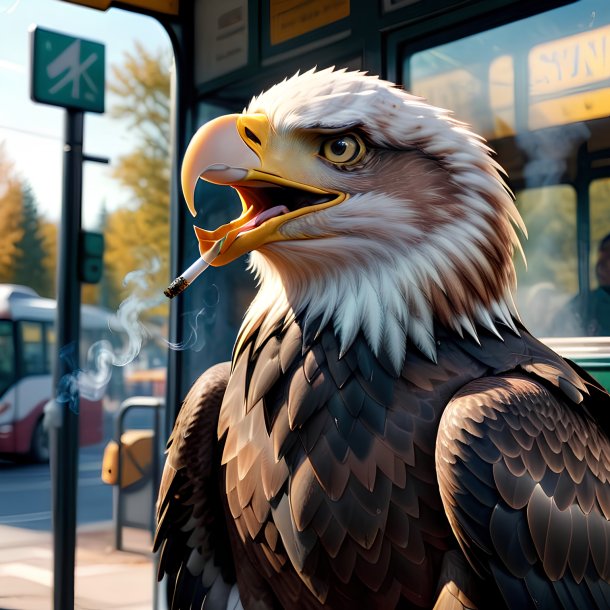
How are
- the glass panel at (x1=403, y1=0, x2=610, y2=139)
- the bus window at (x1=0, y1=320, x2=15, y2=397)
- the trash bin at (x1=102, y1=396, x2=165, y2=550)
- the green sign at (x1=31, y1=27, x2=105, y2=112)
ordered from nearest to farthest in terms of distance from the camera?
the glass panel at (x1=403, y1=0, x2=610, y2=139), the green sign at (x1=31, y1=27, x2=105, y2=112), the trash bin at (x1=102, y1=396, x2=165, y2=550), the bus window at (x1=0, y1=320, x2=15, y2=397)

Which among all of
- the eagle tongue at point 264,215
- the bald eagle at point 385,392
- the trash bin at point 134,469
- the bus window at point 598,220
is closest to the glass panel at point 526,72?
the bus window at point 598,220

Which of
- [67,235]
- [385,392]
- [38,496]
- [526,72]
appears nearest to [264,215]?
[385,392]

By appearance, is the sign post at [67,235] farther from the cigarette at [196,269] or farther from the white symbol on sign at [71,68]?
the cigarette at [196,269]

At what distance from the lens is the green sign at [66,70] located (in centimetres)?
304

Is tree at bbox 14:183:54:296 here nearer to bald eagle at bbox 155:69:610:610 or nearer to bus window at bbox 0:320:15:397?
bus window at bbox 0:320:15:397

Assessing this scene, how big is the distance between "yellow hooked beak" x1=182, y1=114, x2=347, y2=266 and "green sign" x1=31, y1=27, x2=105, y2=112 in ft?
5.62

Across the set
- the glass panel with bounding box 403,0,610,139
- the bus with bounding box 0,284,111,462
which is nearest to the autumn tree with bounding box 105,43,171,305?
Result: the bus with bounding box 0,284,111,462

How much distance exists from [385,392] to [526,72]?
1402 millimetres

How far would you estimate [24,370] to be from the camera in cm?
1188

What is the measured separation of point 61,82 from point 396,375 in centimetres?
Result: 215

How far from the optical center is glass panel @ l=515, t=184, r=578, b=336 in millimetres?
2361

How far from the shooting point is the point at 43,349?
1213cm

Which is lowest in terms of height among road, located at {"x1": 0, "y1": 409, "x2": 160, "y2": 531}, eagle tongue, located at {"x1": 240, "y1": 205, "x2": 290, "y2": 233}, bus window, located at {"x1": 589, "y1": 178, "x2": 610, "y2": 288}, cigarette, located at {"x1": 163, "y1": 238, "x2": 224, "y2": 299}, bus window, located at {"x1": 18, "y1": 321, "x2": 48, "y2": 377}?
road, located at {"x1": 0, "y1": 409, "x2": 160, "y2": 531}

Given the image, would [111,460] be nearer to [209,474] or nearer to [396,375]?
[209,474]
